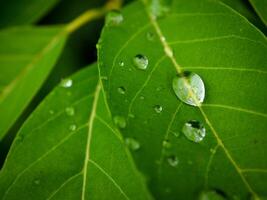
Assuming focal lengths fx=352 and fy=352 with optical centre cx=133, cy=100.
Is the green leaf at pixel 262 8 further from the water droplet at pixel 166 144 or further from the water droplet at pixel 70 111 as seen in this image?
the water droplet at pixel 70 111

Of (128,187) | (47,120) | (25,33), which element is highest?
(25,33)

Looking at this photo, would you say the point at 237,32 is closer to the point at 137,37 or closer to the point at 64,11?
the point at 137,37

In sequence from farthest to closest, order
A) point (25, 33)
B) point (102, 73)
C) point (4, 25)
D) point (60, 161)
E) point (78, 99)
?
point (4, 25), point (25, 33), point (78, 99), point (60, 161), point (102, 73)

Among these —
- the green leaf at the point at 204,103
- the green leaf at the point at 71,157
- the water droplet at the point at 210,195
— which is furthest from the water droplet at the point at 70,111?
the water droplet at the point at 210,195

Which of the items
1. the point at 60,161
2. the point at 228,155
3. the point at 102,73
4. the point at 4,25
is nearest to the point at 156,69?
the point at 102,73

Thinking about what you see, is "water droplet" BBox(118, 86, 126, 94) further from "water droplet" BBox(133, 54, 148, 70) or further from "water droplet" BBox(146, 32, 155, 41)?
"water droplet" BBox(146, 32, 155, 41)

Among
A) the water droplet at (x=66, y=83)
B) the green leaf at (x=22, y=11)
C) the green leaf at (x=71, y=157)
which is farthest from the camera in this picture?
the green leaf at (x=22, y=11)
